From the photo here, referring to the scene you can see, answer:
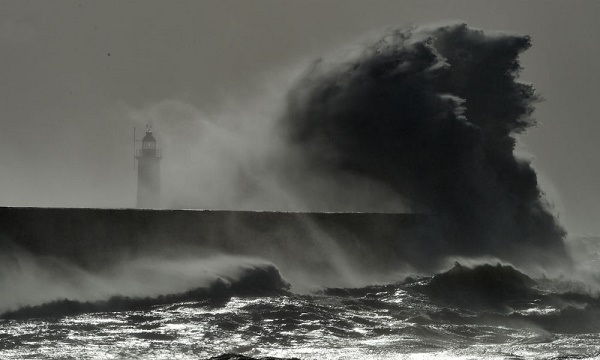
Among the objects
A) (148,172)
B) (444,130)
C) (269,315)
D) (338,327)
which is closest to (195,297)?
(269,315)

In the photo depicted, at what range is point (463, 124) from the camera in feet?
57.8

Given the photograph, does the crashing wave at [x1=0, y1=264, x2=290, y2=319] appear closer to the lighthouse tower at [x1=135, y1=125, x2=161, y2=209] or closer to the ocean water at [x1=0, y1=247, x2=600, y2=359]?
the ocean water at [x1=0, y1=247, x2=600, y2=359]

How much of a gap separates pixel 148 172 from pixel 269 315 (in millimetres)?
29214

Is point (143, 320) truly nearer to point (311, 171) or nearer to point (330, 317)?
point (330, 317)

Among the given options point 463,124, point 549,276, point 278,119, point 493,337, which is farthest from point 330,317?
point 278,119

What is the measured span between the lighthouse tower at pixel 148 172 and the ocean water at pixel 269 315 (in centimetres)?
2562

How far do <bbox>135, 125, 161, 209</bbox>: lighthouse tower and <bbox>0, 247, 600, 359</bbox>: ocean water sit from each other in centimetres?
2562

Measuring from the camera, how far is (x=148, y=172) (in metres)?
38.9

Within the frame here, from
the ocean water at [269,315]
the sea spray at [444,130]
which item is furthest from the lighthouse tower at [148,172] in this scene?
the ocean water at [269,315]

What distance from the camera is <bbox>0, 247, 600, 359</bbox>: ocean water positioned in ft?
28.1

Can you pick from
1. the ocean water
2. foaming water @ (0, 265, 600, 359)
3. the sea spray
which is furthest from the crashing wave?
the sea spray

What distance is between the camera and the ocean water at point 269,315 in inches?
337

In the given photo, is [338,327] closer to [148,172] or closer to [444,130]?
[444,130]

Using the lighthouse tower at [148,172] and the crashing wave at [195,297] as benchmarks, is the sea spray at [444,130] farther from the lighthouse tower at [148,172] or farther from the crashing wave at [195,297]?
the lighthouse tower at [148,172]
